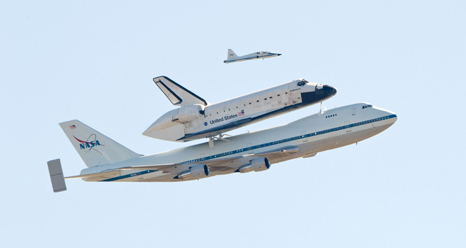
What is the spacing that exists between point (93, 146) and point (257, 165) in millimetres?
23829

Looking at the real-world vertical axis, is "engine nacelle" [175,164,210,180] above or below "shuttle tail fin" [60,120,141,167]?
below

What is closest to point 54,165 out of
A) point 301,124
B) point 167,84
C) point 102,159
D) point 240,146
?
point 102,159

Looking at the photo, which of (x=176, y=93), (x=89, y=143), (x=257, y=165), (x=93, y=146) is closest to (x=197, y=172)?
(x=257, y=165)

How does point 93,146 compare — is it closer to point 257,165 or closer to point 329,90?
point 257,165

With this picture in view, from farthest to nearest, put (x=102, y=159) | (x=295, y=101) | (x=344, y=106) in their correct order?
(x=102, y=159), (x=344, y=106), (x=295, y=101)

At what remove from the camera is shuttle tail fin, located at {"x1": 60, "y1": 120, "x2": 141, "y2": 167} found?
89.8 m

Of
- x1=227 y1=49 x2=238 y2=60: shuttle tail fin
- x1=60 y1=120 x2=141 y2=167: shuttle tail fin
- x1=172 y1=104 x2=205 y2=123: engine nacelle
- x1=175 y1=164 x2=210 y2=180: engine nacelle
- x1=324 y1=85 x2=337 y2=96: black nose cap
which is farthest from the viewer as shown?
x1=60 y1=120 x2=141 y2=167: shuttle tail fin

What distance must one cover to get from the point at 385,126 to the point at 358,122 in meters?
3.18

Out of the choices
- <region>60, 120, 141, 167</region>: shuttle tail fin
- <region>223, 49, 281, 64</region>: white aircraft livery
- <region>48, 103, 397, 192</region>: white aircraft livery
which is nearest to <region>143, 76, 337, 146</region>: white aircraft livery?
<region>48, 103, 397, 192</region>: white aircraft livery

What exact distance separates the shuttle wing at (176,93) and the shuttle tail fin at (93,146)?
38.8 feet

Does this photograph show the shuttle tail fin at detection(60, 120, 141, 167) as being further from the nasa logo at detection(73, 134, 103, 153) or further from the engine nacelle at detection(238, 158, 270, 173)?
the engine nacelle at detection(238, 158, 270, 173)

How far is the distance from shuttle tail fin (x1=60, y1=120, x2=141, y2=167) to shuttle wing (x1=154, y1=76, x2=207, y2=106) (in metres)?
11.8

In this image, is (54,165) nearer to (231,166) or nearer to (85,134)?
(85,134)

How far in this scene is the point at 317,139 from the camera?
79188 mm
